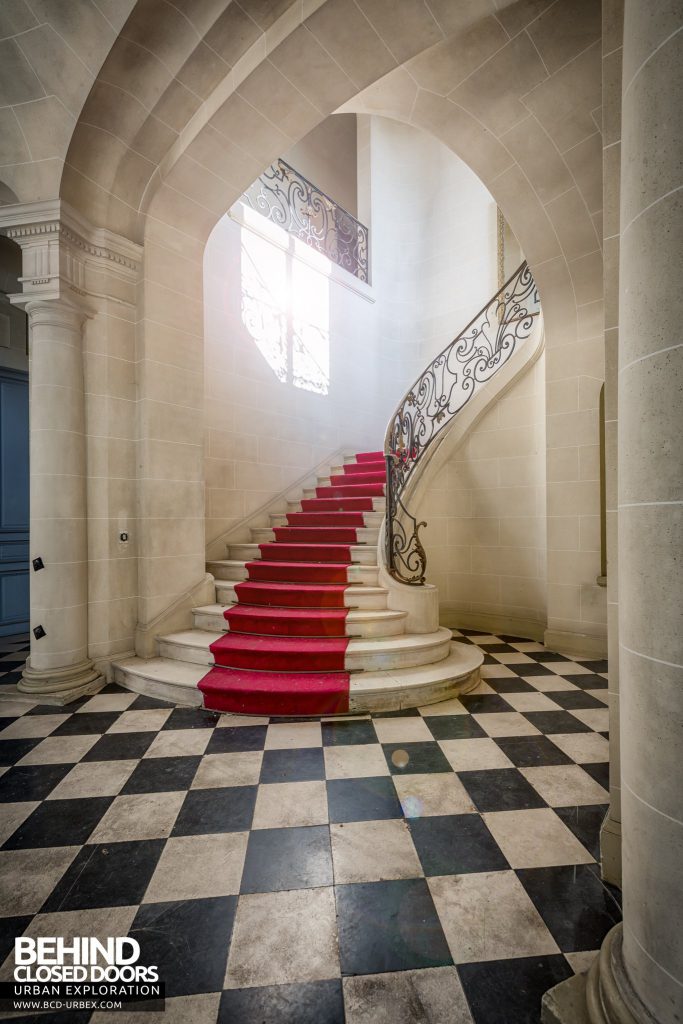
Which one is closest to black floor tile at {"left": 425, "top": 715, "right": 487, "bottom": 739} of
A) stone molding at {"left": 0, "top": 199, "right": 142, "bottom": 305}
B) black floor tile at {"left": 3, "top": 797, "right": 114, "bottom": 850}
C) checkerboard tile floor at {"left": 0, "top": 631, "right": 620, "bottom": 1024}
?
checkerboard tile floor at {"left": 0, "top": 631, "right": 620, "bottom": 1024}

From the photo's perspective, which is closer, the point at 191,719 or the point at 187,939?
the point at 187,939

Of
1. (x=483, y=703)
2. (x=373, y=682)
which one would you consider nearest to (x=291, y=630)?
(x=373, y=682)

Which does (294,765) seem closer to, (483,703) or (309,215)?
(483,703)

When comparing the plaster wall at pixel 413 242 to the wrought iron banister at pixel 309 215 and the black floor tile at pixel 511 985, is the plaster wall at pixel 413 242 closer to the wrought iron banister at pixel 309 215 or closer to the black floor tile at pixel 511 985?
the wrought iron banister at pixel 309 215

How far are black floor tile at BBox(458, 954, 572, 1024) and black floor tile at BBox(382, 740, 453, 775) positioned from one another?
0.99 metres

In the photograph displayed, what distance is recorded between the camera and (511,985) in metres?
1.21

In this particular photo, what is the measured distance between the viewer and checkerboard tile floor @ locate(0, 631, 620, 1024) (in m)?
1.23

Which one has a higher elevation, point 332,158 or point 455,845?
point 332,158

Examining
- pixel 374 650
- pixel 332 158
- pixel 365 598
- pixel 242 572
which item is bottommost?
pixel 374 650

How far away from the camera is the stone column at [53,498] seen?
3328 mm

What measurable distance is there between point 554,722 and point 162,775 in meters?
2.26

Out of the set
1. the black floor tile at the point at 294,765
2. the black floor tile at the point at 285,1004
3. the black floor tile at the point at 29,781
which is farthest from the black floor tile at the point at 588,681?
the black floor tile at the point at 29,781

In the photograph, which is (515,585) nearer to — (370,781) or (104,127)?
(370,781)

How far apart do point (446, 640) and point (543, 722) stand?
904 mm
